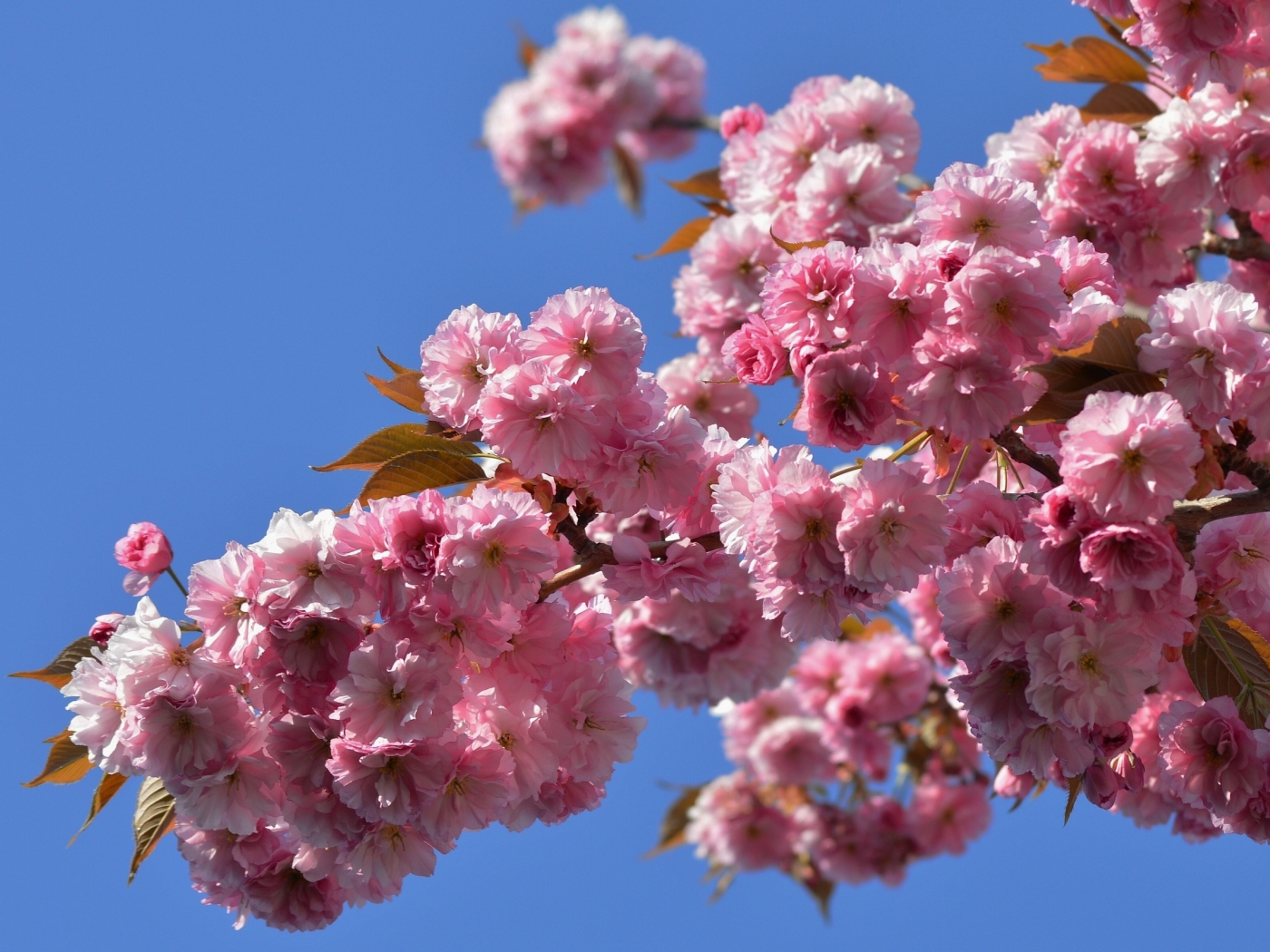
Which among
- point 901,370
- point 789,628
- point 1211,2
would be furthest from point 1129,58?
point 789,628

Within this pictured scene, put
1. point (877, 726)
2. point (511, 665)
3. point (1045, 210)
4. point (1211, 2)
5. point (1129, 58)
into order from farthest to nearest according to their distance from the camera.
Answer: point (877, 726), point (1129, 58), point (1045, 210), point (1211, 2), point (511, 665)

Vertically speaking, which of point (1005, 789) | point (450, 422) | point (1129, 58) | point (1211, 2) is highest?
point (1129, 58)

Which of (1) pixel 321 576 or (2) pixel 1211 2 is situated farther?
(2) pixel 1211 2

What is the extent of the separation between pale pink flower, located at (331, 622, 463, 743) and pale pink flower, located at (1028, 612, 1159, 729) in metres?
1.04

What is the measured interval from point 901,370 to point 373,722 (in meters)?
1.11

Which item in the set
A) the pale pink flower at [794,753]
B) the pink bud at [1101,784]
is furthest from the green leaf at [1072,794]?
the pale pink flower at [794,753]

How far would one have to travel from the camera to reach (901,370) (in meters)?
2.07

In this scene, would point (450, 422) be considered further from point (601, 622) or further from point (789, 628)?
point (789, 628)

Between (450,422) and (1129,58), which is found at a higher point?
(1129,58)

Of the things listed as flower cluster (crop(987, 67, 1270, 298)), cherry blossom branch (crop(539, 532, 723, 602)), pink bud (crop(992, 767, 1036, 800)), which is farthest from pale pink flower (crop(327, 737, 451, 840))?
flower cluster (crop(987, 67, 1270, 298))

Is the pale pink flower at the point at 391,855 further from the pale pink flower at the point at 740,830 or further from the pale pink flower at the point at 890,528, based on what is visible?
the pale pink flower at the point at 740,830

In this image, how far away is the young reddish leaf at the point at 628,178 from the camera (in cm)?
757

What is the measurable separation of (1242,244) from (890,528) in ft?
6.50

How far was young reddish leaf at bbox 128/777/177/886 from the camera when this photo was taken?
7.39 ft
